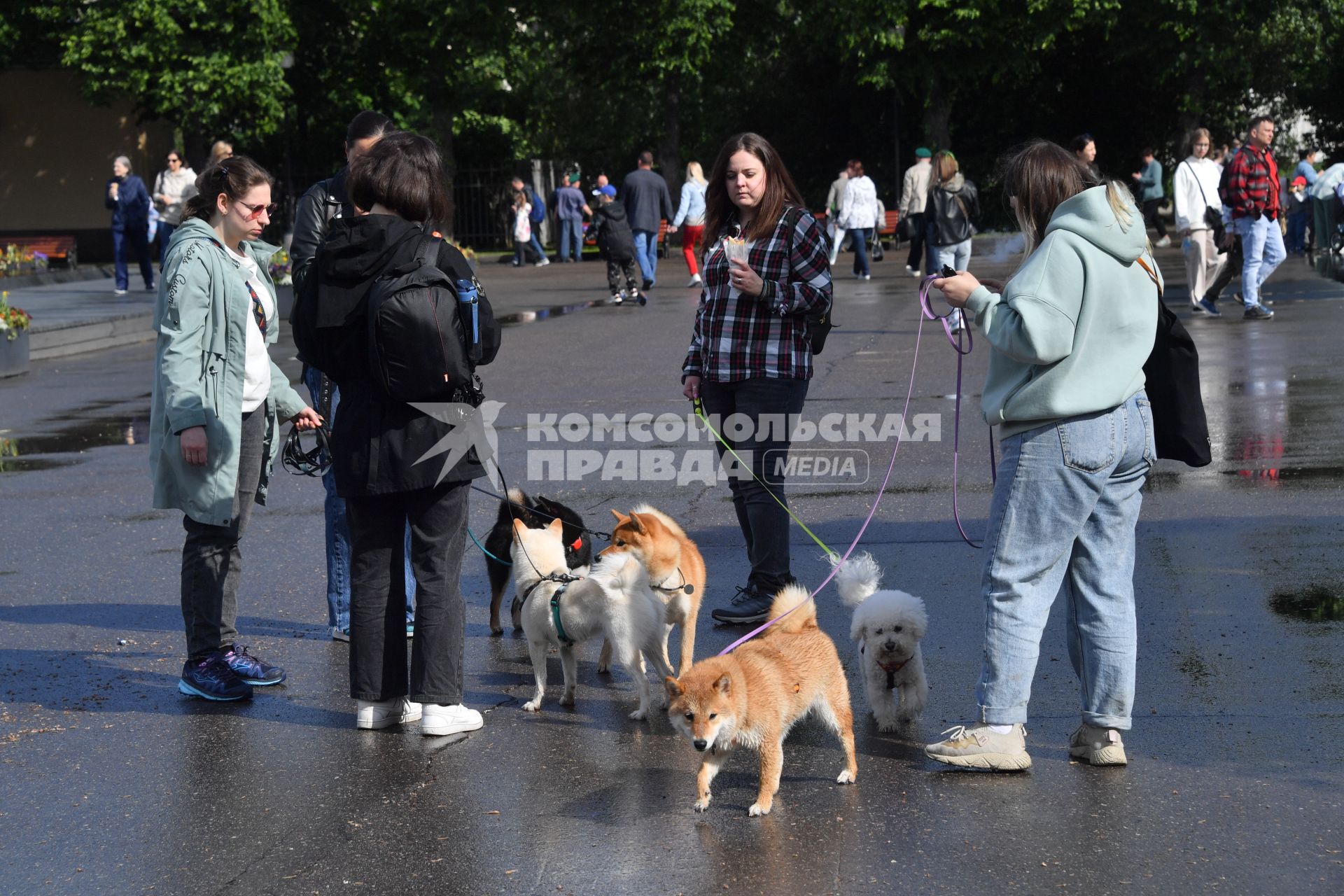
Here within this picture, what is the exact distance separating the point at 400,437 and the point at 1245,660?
3.26 meters

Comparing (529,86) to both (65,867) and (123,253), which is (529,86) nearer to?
Answer: (123,253)

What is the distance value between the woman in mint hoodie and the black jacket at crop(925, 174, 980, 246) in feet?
38.0

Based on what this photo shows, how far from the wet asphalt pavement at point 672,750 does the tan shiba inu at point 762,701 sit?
5.2 inches

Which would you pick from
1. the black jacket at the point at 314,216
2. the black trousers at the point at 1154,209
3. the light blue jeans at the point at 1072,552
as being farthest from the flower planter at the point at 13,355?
the black trousers at the point at 1154,209

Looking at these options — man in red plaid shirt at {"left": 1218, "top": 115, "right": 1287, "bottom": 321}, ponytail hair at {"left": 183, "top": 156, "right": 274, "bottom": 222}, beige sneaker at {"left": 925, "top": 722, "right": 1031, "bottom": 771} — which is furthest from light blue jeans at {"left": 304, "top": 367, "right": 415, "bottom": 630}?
man in red plaid shirt at {"left": 1218, "top": 115, "right": 1287, "bottom": 321}

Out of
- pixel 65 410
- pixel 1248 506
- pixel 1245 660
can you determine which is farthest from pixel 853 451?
pixel 65 410

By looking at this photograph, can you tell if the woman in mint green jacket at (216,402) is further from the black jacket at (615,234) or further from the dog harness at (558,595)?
the black jacket at (615,234)

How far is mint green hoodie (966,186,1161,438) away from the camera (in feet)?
13.4

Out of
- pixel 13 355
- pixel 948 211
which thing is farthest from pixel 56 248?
pixel 948 211

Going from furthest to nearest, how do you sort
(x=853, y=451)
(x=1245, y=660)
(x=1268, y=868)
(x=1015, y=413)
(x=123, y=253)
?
(x=123, y=253) < (x=853, y=451) < (x=1245, y=660) < (x=1015, y=413) < (x=1268, y=868)

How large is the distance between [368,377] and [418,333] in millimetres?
307

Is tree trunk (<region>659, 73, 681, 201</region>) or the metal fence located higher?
tree trunk (<region>659, 73, 681, 201</region>)

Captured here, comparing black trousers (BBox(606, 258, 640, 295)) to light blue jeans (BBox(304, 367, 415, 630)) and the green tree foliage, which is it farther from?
the green tree foliage

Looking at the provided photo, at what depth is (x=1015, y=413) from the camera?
423cm
